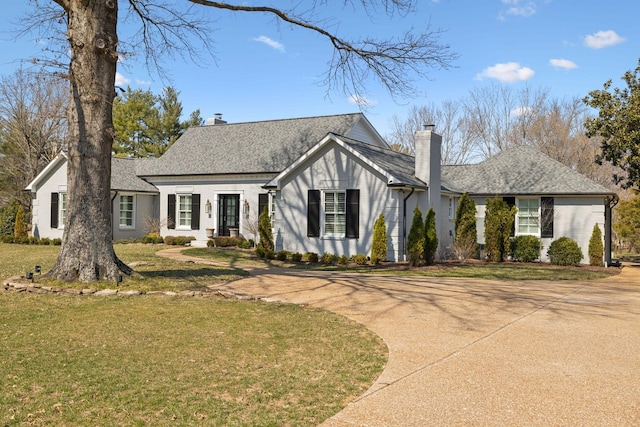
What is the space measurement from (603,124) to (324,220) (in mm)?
11058

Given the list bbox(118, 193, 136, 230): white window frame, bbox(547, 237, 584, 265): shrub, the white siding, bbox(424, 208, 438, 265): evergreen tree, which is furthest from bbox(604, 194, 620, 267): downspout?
bbox(118, 193, 136, 230): white window frame

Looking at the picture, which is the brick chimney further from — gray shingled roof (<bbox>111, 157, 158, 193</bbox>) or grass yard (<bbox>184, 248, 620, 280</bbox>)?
gray shingled roof (<bbox>111, 157, 158, 193</bbox>)

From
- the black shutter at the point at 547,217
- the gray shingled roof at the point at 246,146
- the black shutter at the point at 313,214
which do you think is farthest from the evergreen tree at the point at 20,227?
the black shutter at the point at 547,217

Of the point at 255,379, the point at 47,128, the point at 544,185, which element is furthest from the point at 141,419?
the point at 47,128

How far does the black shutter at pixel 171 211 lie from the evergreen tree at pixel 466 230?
13.9 m

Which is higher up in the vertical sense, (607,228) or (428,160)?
(428,160)

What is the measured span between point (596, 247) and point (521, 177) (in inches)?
168

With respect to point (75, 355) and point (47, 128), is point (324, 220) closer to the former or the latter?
point (75, 355)

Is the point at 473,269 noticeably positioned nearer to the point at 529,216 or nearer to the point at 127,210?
the point at 529,216

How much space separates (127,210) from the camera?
89.1ft

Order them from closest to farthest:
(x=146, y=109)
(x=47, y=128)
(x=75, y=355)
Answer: (x=75, y=355), (x=47, y=128), (x=146, y=109)

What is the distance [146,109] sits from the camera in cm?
4975

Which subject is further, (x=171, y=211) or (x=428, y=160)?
(x=171, y=211)

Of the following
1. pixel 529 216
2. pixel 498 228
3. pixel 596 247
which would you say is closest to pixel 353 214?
pixel 498 228
